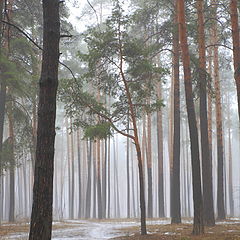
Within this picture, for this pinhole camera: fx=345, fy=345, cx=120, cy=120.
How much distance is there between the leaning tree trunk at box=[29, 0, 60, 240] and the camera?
4.45 m

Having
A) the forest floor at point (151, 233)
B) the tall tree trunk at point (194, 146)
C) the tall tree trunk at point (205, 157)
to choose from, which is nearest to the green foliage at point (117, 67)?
the tall tree trunk at point (194, 146)

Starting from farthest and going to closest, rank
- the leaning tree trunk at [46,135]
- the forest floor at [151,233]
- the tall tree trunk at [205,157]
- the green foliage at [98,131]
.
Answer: the tall tree trunk at [205,157]
the green foliage at [98,131]
the forest floor at [151,233]
the leaning tree trunk at [46,135]

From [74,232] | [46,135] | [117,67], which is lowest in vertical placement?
[74,232]

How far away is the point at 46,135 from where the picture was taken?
4.68 m

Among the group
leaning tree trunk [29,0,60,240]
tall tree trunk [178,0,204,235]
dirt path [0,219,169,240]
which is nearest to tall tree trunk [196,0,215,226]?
tall tree trunk [178,0,204,235]

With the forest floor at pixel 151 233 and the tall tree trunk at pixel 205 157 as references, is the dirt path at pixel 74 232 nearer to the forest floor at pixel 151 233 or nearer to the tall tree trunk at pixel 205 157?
the forest floor at pixel 151 233

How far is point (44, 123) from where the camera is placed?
15.4ft

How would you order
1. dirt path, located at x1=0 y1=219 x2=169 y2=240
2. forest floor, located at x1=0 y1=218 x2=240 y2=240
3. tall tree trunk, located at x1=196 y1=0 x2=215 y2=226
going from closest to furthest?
forest floor, located at x1=0 y1=218 x2=240 y2=240, dirt path, located at x1=0 y1=219 x2=169 y2=240, tall tree trunk, located at x1=196 y1=0 x2=215 y2=226

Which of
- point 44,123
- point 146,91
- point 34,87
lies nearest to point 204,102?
point 146,91

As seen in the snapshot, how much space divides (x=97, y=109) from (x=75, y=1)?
632 cm

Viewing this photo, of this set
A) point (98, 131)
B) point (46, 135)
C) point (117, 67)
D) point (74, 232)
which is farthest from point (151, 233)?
point (46, 135)

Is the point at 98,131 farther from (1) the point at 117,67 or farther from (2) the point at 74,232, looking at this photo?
(2) the point at 74,232

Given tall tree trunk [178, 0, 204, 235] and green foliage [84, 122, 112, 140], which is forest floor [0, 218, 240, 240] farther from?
green foliage [84, 122, 112, 140]

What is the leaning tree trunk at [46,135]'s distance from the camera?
4445 millimetres
